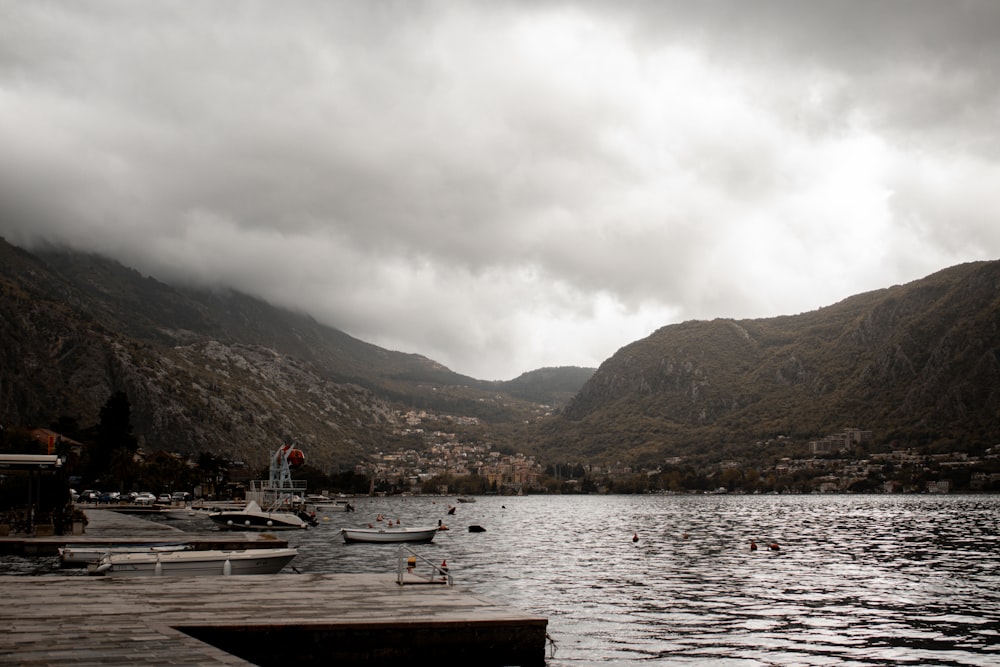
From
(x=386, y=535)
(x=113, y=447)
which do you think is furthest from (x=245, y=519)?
(x=113, y=447)

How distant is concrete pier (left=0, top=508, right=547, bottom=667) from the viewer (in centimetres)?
1533

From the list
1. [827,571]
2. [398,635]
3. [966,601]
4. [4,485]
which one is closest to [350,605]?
[398,635]

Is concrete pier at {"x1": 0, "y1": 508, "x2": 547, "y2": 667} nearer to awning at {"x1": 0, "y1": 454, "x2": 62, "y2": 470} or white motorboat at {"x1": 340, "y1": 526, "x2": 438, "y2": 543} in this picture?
awning at {"x1": 0, "y1": 454, "x2": 62, "y2": 470}

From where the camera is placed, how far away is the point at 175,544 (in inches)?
1895

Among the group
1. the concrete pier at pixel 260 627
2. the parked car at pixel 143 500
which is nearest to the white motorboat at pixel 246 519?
the parked car at pixel 143 500

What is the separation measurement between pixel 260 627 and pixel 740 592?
31915 mm

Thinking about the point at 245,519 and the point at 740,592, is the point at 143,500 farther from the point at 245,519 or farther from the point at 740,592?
the point at 740,592

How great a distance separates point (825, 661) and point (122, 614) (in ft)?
69.7

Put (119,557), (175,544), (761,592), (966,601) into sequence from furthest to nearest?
(175,544), (761,592), (966,601), (119,557)

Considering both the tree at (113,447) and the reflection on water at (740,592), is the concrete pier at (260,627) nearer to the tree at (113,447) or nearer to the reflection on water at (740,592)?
the reflection on water at (740,592)

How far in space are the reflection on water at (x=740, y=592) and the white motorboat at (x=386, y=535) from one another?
150 cm

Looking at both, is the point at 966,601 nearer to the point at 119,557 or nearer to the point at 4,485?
the point at 119,557

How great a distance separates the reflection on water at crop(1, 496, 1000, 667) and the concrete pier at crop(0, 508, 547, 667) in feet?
15.7

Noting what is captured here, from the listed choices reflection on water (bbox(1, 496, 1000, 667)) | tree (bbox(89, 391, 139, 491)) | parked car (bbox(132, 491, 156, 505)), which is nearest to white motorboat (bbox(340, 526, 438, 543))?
reflection on water (bbox(1, 496, 1000, 667))
